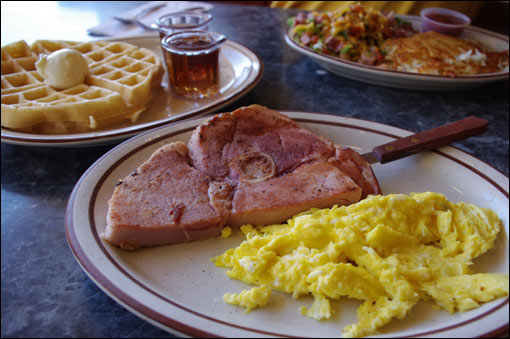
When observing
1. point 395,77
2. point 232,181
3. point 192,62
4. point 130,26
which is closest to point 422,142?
point 232,181

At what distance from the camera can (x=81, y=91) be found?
2.48 m

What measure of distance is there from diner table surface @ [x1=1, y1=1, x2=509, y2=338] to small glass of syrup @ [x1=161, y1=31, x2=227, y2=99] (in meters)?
0.28

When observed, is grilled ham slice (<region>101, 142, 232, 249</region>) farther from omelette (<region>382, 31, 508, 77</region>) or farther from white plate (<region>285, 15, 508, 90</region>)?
omelette (<region>382, 31, 508, 77</region>)

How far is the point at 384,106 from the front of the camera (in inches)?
108

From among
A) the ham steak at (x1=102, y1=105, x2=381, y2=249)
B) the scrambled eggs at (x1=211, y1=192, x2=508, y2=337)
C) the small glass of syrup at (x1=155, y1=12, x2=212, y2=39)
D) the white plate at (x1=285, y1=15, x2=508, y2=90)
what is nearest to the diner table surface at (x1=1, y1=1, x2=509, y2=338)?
the white plate at (x1=285, y1=15, x2=508, y2=90)

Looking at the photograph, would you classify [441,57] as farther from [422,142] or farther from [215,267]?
[215,267]

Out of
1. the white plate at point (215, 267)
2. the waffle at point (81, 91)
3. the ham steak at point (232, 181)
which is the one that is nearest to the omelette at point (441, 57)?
the white plate at point (215, 267)

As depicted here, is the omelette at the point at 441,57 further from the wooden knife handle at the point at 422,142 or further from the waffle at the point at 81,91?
the waffle at the point at 81,91

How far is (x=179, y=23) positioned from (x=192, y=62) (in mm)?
680

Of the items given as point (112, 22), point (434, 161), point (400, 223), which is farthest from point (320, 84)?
point (112, 22)

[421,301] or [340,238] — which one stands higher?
[340,238]

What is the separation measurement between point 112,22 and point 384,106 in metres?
2.82

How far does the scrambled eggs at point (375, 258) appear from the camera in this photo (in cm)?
125

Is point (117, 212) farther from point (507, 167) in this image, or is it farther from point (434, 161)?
point (507, 167)
